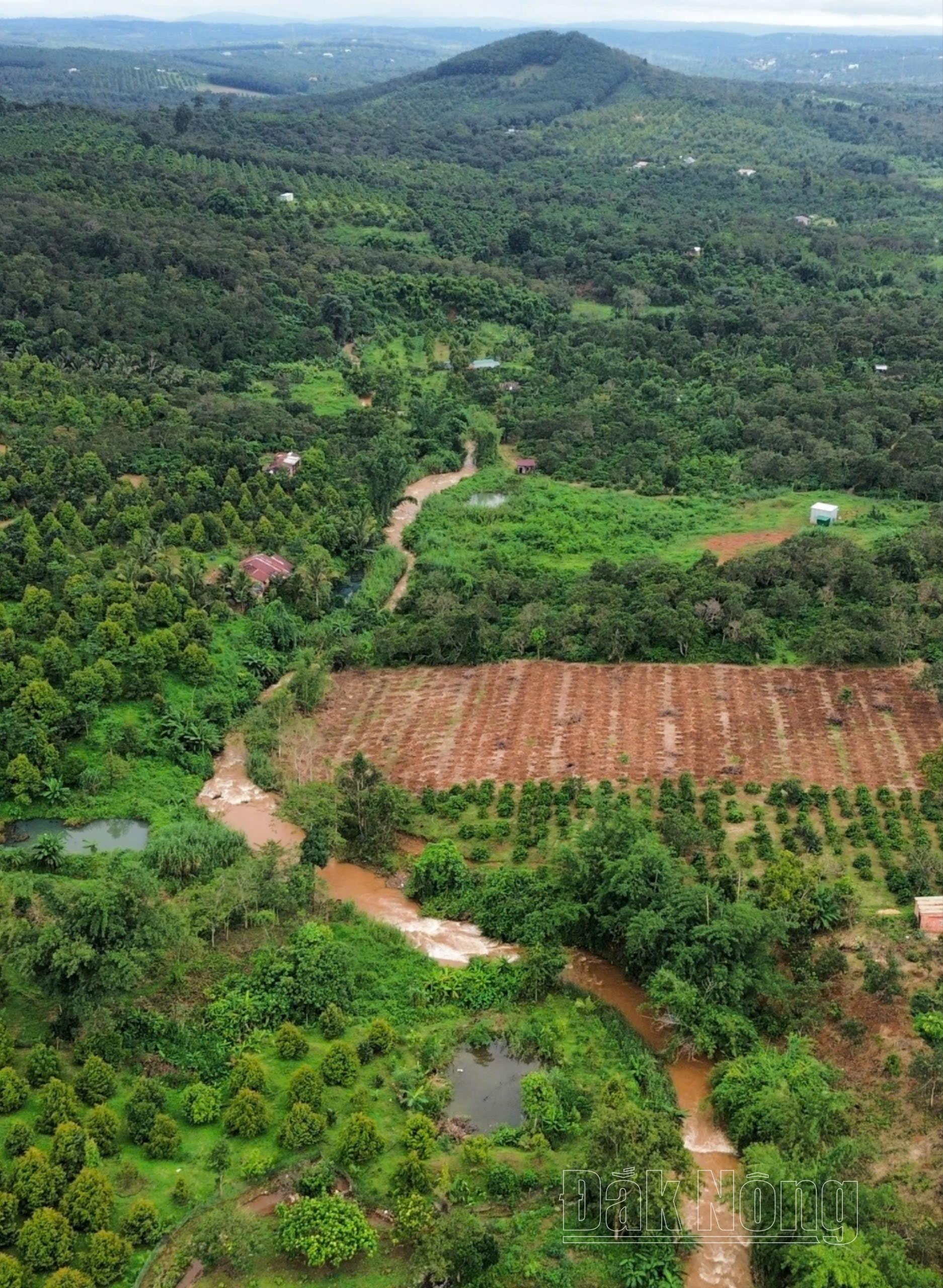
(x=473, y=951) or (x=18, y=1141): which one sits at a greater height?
(x=18, y=1141)

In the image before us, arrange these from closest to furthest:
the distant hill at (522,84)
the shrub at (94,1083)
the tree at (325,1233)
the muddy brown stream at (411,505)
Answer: the tree at (325,1233) → the shrub at (94,1083) → the muddy brown stream at (411,505) → the distant hill at (522,84)

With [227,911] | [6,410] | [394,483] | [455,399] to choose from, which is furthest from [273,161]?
[227,911]

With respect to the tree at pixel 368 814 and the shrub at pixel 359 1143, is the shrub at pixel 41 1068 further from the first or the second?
the tree at pixel 368 814

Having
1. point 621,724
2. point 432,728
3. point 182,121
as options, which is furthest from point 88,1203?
point 182,121

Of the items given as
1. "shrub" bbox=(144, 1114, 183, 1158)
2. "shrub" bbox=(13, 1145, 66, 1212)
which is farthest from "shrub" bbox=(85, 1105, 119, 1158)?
"shrub" bbox=(13, 1145, 66, 1212)

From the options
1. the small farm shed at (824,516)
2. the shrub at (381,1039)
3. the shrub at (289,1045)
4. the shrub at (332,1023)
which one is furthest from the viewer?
the small farm shed at (824,516)

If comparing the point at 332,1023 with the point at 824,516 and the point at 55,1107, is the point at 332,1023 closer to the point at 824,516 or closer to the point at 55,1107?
Result: the point at 55,1107

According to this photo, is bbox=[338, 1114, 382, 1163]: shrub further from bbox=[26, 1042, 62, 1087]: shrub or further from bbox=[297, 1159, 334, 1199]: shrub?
bbox=[26, 1042, 62, 1087]: shrub

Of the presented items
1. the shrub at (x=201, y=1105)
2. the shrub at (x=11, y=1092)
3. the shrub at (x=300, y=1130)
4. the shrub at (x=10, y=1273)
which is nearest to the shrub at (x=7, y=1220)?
the shrub at (x=10, y=1273)

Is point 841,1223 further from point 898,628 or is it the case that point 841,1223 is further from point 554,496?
point 554,496
